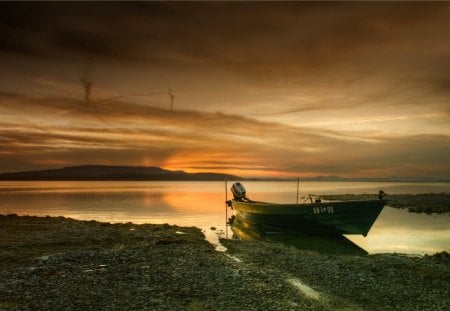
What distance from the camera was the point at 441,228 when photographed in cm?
3938

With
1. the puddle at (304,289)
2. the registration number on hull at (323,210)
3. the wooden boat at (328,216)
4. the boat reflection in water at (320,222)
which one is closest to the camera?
the puddle at (304,289)

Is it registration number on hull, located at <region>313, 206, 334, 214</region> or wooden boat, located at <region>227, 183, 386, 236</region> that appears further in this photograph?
registration number on hull, located at <region>313, 206, 334, 214</region>

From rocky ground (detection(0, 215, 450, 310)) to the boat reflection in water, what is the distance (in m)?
7.43

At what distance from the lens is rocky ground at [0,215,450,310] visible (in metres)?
11.9

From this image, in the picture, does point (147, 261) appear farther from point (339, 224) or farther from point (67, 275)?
point (339, 224)

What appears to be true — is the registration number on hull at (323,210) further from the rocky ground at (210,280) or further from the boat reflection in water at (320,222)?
the rocky ground at (210,280)

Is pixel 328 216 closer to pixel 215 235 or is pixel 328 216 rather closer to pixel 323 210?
pixel 323 210

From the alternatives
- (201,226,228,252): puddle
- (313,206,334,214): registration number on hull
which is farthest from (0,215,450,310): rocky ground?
(313,206,334,214): registration number on hull

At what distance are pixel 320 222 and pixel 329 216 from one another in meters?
0.88

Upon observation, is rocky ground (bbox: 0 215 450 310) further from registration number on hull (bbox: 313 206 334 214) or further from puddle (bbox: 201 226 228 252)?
registration number on hull (bbox: 313 206 334 214)

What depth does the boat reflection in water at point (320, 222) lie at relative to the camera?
2900cm

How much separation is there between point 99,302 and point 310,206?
20838 millimetres

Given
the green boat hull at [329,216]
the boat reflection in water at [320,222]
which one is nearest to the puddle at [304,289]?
the boat reflection in water at [320,222]

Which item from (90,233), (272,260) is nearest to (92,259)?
(272,260)
